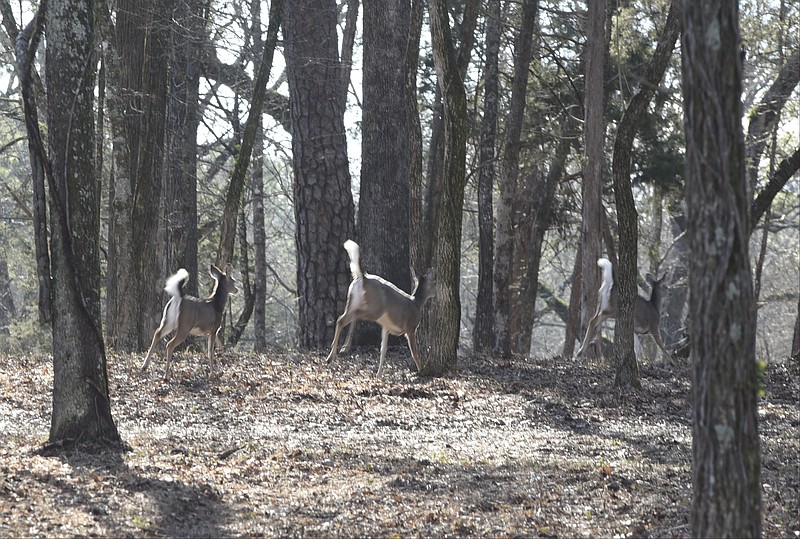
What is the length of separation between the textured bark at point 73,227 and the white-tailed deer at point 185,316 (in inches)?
172

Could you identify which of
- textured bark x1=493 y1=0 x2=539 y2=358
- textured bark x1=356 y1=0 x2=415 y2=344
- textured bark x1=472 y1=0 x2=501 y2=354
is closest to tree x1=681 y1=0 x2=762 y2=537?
textured bark x1=356 y1=0 x2=415 y2=344

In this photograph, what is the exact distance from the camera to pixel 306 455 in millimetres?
9211

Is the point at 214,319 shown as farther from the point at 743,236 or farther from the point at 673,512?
the point at 743,236

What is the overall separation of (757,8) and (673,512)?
58.7ft

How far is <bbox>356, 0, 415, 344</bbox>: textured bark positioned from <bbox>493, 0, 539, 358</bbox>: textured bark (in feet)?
7.60

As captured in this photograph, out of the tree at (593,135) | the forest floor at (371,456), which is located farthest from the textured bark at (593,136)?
the forest floor at (371,456)

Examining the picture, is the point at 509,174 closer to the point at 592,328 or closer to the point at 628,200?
the point at 592,328

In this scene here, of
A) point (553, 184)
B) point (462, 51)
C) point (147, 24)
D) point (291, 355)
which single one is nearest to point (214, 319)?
point (291, 355)

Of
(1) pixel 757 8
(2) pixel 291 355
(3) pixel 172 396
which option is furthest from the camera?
(1) pixel 757 8

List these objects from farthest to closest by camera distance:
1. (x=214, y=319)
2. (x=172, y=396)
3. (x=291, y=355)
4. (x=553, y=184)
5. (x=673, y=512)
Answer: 1. (x=553, y=184)
2. (x=291, y=355)
3. (x=214, y=319)
4. (x=172, y=396)
5. (x=673, y=512)

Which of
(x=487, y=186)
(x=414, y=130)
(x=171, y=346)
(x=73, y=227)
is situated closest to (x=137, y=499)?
(x=73, y=227)

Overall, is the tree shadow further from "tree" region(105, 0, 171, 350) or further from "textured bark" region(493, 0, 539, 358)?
"textured bark" region(493, 0, 539, 358)

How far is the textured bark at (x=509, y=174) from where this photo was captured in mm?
19000

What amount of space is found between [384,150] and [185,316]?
574 cm
